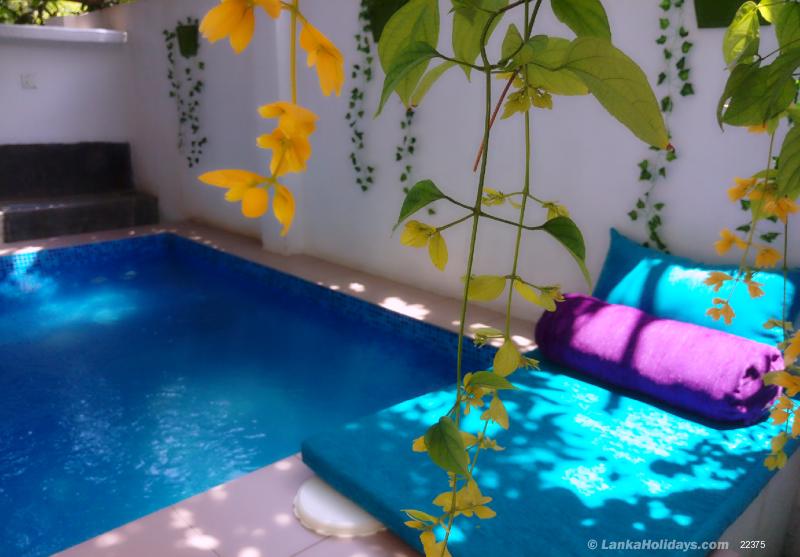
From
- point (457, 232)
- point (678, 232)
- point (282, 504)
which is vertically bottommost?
point (282, 504)

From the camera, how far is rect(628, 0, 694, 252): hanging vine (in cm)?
338

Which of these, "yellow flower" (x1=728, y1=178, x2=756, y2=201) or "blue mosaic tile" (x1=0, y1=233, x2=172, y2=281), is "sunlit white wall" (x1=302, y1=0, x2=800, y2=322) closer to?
"blue mosaic tile" (x1=0, y1=233, x2=172, y2=281)

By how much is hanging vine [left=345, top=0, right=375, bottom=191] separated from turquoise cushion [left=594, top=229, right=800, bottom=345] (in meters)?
2.39

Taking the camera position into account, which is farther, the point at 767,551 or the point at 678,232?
the point at 678,232

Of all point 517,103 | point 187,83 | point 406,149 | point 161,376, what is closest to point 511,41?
point 517,103

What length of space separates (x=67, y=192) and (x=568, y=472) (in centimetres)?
741

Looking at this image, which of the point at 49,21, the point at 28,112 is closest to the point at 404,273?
the point at 28,112

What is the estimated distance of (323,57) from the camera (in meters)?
0.33

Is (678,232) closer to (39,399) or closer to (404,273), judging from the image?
(404,273)

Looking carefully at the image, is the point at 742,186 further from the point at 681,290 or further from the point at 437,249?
the point at 681,290

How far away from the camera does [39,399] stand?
12.6 ft

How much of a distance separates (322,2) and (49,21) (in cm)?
757

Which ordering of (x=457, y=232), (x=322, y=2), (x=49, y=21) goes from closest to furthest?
(x=457, y=232) → (x=322, y=2) → (x=49, y=21)

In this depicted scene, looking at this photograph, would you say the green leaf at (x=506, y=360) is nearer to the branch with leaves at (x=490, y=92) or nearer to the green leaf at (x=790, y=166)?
the branch with leaves at (x=490, y=92)
